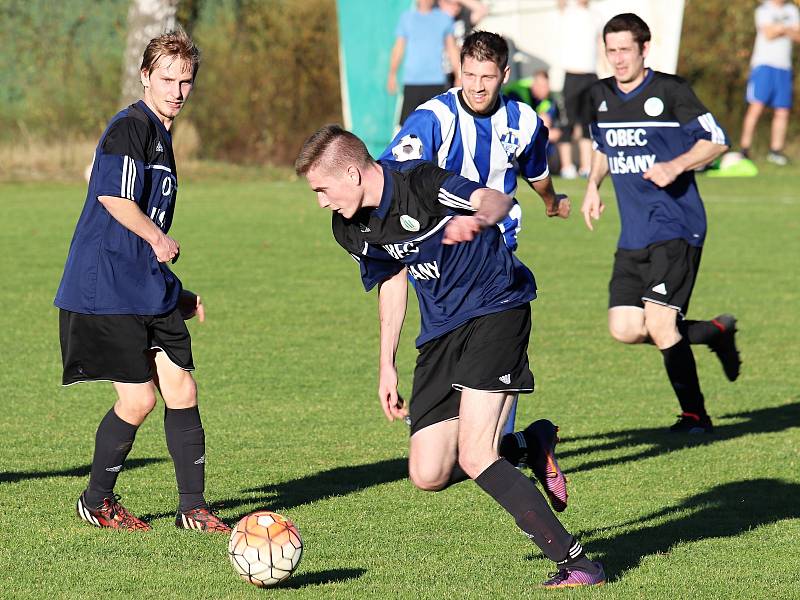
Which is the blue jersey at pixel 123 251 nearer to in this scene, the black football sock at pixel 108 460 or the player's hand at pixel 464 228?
the black football sock at pixel 108 460

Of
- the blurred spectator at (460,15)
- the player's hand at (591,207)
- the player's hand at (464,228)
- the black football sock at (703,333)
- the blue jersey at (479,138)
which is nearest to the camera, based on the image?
the player's hand at (464,228)

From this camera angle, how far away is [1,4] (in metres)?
25.2

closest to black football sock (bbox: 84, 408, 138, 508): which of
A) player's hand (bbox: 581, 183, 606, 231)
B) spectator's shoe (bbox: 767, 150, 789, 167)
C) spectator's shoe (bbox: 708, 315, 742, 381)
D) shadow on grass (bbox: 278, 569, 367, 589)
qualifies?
shadow on grass (bbox: 278, 569, 367, 589)

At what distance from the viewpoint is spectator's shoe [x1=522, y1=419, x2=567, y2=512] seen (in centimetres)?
583

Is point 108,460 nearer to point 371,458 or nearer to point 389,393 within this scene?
point 389,393

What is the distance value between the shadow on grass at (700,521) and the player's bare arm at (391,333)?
3.18ft

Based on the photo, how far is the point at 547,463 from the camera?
5.89m

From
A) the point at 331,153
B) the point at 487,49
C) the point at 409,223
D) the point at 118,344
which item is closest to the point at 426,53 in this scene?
the point at 487,49

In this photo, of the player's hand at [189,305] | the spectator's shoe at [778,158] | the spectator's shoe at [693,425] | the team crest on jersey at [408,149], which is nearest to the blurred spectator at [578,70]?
the spectator's shoe at [778,158]

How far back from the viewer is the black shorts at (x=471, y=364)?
200 inches

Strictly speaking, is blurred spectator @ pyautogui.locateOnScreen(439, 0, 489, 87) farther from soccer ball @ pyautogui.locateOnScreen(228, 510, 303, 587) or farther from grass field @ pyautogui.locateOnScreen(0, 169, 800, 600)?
soccer ball @ pyautogui.locateOnScreen(228, 510, 303, 587)

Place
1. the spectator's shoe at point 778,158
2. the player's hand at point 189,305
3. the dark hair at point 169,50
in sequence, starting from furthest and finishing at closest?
the spectator's shoe at point 778,158 → the player's hand at point 189,305 → the dark hair at point 169,50

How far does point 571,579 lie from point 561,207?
2.04 meters

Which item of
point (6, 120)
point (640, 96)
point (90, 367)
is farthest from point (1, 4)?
point (90, 367)
